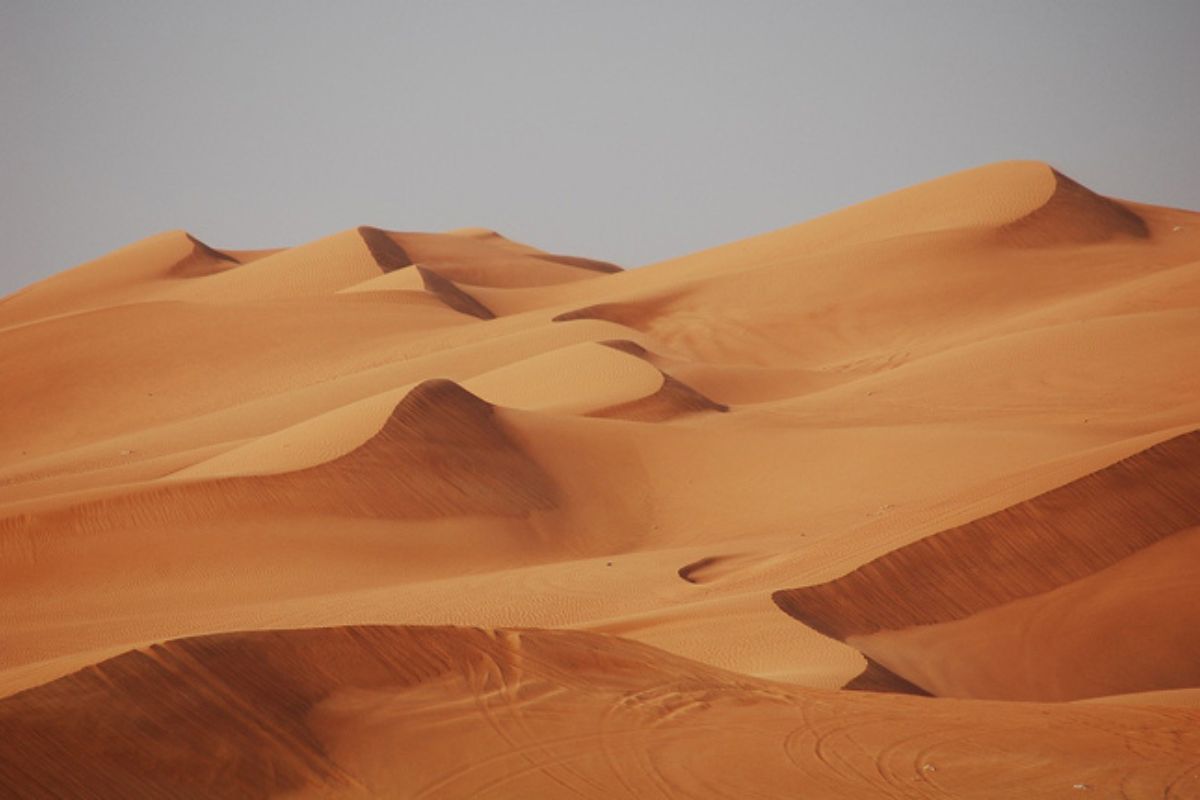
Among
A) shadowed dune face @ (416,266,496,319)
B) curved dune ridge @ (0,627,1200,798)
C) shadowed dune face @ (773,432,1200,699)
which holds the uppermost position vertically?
shadowed dune face @ (416,266,496,319)

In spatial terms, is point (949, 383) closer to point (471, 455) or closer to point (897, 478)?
point (897, 478)

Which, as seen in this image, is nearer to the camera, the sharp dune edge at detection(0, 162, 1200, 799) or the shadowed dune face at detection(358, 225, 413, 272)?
the sharp dune edge at detection(0, 162, 1200, 799)

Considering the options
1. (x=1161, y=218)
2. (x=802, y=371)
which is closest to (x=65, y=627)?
(x=802, y=371)

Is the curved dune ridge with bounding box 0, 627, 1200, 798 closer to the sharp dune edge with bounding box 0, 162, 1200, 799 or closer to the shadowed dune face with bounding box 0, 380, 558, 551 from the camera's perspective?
the sharp dune edge with bounding box 0, 162, 1200, 799

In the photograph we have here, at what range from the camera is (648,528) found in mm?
23078

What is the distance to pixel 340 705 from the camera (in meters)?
8.69

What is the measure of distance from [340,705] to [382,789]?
1.00 meters

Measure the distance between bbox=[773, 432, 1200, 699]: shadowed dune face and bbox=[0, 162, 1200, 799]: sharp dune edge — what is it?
43 millimetres

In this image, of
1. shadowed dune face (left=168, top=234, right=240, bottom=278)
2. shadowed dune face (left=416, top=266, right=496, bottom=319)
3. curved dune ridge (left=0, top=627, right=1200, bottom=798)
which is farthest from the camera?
shadowed dune face (left=168, top=234, right=240, bottom=278)

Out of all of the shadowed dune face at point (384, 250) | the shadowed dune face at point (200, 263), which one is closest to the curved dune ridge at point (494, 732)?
the shadowed dune face at point (384, 250)

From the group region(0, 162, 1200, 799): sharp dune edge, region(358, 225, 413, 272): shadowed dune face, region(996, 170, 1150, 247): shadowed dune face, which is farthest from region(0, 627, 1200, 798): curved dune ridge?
region(358, 225, 413, 272): shadowed dune face

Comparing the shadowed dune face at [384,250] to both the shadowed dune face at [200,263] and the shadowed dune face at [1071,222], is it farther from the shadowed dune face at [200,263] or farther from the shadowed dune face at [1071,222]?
the shadowed dune face at [1071,222]

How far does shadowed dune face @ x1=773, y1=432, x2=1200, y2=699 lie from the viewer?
14781 mm

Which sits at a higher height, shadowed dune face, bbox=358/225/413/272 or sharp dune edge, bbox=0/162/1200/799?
shadowed dune face, bbox=358/225/413/272
